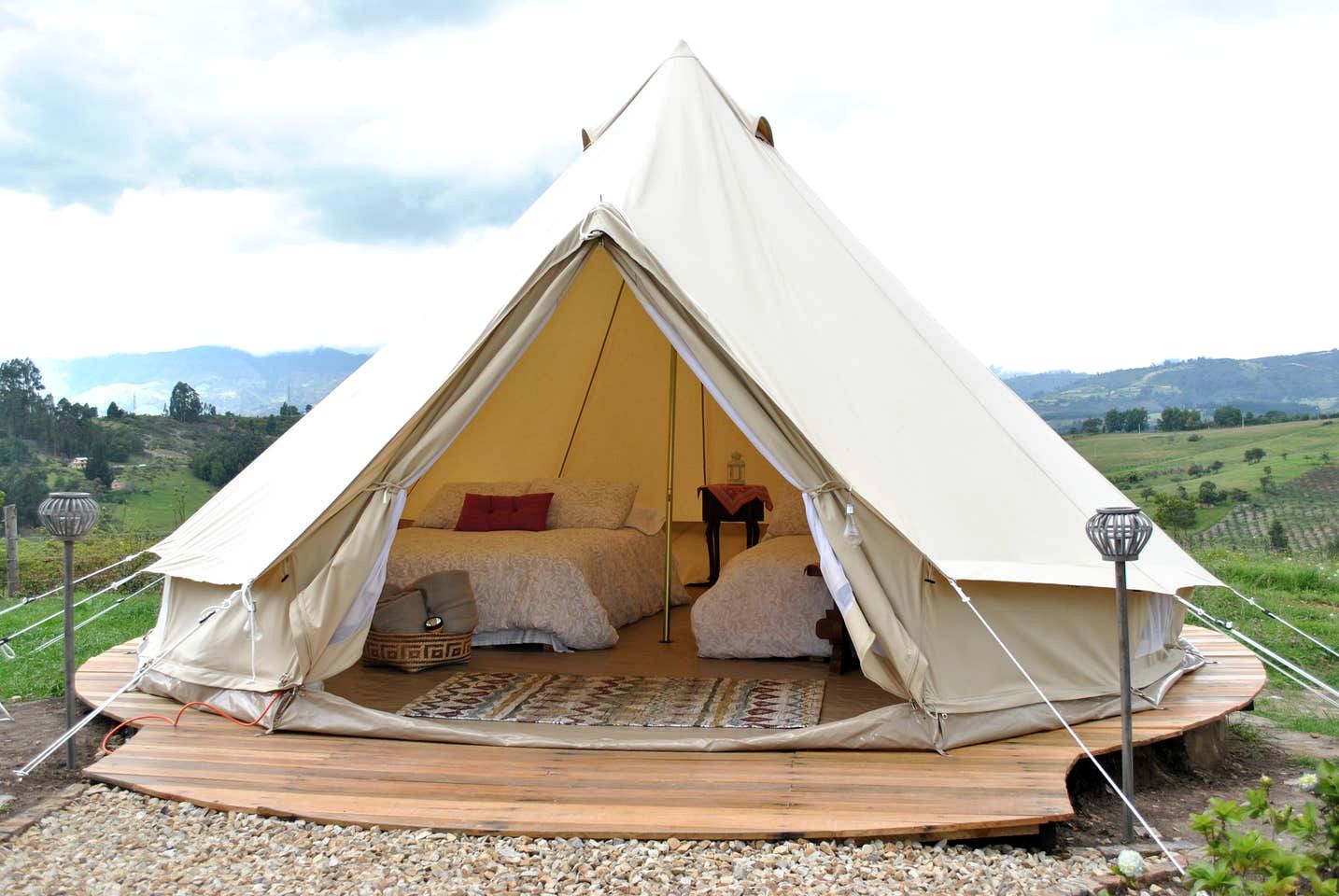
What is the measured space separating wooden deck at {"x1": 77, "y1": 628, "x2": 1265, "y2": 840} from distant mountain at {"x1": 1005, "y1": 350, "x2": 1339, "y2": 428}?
9905 millimetres

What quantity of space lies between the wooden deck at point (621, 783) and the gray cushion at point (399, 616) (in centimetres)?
98

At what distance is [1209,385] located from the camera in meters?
13.8

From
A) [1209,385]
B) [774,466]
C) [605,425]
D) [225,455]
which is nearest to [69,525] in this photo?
[774,466]

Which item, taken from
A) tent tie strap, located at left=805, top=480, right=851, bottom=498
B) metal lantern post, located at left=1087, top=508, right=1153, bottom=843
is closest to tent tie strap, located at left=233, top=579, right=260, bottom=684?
tent tie strap, located at left=805, top=480, right=851, bottom=498

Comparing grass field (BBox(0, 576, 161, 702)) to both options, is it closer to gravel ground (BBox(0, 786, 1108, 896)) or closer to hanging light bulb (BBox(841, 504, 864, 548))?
gravel ground (BBox(0, 786, 1108, 896))

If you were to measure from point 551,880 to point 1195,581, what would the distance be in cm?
296

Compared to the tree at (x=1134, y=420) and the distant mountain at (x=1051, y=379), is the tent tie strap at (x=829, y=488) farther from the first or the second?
the distant mountain at (x=1051, y=379)

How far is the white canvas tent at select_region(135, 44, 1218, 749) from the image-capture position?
3.37 metres

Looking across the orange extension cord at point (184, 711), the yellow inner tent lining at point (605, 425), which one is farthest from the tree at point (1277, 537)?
the orange extension cord at point (184, 711)

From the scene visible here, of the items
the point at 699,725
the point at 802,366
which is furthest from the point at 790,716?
the point at 802,366

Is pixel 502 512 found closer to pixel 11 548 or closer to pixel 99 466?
pixel 11 548

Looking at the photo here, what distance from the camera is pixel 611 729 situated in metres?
3.60

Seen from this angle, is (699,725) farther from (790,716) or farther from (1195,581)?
(1195,581)

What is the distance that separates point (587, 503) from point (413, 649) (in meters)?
1.74
